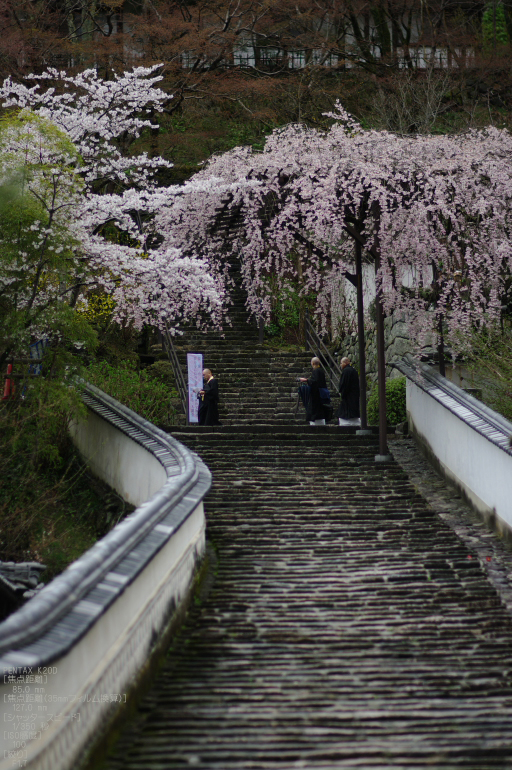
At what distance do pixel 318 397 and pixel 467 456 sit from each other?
5.07 m

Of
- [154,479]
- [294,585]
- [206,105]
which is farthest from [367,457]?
[206,105]

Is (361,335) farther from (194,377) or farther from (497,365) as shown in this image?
(194,377)

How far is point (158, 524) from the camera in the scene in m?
6.62

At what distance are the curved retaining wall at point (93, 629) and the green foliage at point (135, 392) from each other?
7.07m

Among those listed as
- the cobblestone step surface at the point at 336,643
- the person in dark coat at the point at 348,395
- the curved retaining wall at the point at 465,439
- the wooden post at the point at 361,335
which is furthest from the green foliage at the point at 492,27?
the cobblestone step surface at the point at 336,643

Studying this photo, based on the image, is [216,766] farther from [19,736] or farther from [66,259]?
[66,259]

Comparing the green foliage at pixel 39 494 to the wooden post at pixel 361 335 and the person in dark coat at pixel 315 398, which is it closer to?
the wooden post at pixel 361 335

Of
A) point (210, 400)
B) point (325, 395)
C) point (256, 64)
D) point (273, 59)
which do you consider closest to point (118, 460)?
point (210, 400)

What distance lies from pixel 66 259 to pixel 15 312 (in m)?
1.05

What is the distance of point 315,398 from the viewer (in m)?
15.3

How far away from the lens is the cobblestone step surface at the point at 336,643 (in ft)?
16.5

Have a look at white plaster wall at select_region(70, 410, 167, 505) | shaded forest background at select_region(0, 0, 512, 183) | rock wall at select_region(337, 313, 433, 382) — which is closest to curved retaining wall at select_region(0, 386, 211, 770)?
white plaster wall at select_region(70, 410, 167, 505)

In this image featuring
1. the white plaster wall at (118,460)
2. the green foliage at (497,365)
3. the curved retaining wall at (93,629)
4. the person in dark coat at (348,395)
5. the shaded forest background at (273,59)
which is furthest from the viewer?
the shaded forest background at (273,59)

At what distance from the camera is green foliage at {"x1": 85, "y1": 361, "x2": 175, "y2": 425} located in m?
15.4
